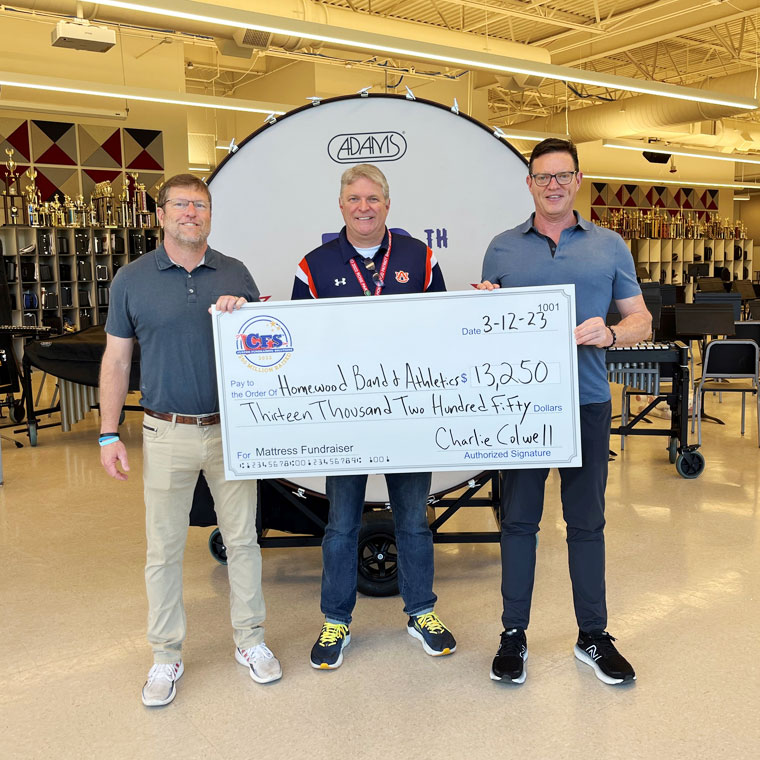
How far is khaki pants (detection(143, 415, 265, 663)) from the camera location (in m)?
2.36

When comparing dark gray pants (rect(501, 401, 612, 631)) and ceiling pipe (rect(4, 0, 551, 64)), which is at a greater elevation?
ceiling pipe (rect(4, 0, 551, 64))

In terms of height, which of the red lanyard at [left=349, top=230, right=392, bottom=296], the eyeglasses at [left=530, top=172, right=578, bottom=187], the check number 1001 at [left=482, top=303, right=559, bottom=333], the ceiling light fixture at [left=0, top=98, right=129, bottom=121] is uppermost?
the ceiling light fixture at [left=0, top=98, right=129, bottom=121]

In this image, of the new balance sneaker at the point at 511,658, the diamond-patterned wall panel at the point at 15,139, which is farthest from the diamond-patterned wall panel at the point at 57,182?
the new balance sneaker at the point at 511,658

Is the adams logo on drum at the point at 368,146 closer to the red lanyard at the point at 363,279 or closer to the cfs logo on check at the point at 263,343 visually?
the red lanyard at the point at 363,279

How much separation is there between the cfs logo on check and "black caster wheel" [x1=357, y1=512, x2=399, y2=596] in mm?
981

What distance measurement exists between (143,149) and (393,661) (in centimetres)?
1050

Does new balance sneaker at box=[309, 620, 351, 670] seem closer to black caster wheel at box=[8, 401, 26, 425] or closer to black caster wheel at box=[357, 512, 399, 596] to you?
black caster wheel at box=[357, 512, 399, 596]

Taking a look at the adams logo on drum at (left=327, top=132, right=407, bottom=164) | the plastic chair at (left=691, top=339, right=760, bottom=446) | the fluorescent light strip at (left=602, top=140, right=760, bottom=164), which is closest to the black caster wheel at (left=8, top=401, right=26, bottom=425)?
the adams logo on drum at (left=327, top=132, right=407, bottom=164)

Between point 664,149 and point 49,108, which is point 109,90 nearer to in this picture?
point 49,108

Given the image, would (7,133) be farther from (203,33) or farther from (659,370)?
(659,370)

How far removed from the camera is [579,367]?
2379mm

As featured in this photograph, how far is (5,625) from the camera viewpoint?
9.75ft

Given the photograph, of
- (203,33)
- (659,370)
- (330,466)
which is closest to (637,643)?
(330,466)

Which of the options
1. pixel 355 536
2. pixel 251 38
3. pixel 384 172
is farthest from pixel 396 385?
pixel 251 38
